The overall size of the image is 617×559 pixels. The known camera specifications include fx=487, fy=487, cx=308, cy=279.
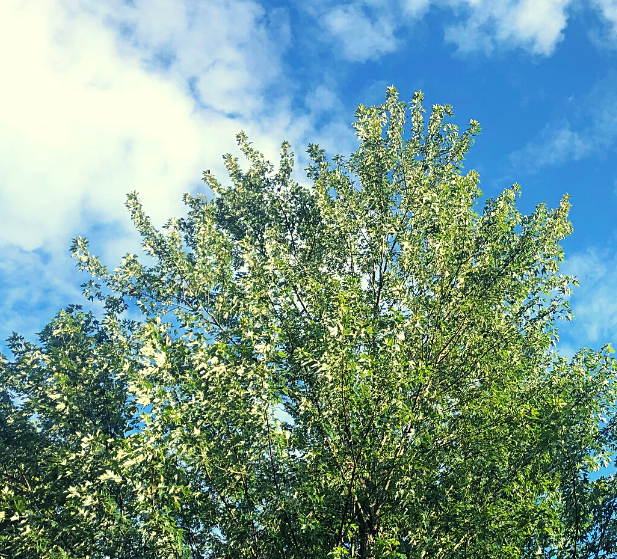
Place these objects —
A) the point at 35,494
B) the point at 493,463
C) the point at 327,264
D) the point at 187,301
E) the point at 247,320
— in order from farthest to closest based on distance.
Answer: the point at 327,264 < the point at 187,301 < the point at 35,494 < the point at 493,463 < the point at 247,320

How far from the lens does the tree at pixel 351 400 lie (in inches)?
377

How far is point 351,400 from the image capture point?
32.7 ft

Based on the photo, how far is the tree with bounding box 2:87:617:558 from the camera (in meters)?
9.57

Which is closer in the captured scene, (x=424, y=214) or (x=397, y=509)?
(x=397, y=509)

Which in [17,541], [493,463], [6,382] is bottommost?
[17,541]

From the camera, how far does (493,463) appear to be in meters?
11.6

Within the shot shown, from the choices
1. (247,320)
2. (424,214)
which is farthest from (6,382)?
(424,214)

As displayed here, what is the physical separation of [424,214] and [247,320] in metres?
7.12

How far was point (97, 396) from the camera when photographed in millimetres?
13977

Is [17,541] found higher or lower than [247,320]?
lower

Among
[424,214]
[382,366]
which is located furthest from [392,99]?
[382,366]

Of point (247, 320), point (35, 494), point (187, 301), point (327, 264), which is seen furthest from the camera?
point (327, 264)

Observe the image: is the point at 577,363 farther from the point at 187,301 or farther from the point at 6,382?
the point at 6,382

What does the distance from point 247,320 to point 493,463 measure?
270 inches
